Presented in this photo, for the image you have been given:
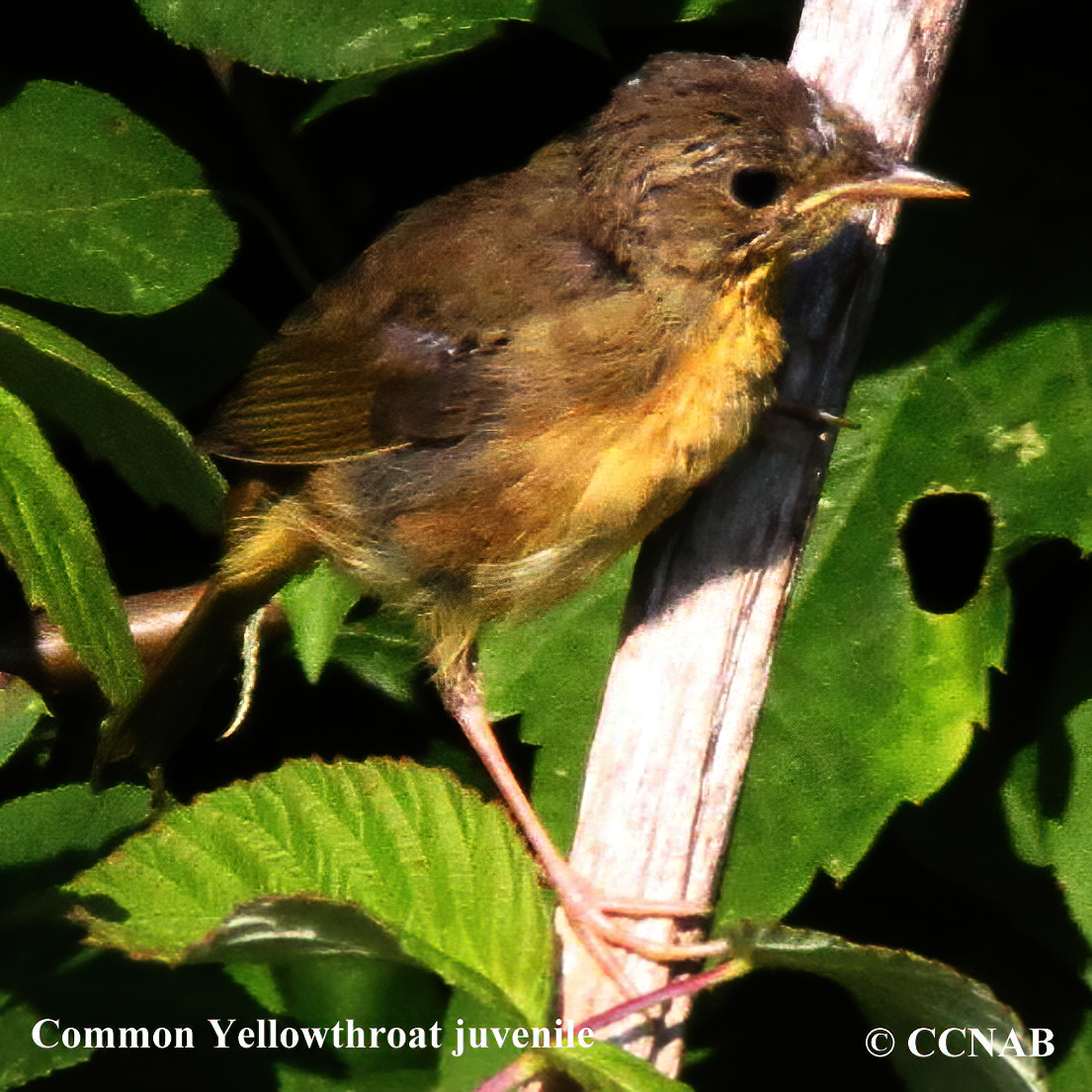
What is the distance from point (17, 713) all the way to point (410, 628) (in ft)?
2.55

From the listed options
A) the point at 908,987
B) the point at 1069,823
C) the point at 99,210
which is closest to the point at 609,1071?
the point at 908,987

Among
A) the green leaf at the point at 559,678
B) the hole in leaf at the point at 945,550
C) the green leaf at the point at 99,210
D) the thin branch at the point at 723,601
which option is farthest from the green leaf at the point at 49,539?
the hole in leaf at the point at 945,550

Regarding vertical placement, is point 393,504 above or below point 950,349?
below

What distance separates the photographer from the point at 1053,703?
104 inches

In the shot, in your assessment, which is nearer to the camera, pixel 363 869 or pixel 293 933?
pixel 293 933

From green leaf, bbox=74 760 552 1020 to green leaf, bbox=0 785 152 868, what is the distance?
530mm

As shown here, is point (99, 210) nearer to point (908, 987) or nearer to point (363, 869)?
point (363, 869)

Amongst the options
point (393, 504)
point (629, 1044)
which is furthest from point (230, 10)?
point (629, 1044)

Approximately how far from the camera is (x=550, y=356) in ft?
8.55

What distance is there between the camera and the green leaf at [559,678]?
2.70 m

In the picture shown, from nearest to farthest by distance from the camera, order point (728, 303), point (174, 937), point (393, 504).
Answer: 1. point (174, 937)
2. point (728, 303)
3. point (393, 504)

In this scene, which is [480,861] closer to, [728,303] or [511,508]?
[511,508]

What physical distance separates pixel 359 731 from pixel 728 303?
116cm

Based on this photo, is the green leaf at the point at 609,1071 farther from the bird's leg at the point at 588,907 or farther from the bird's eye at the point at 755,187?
the bird's eye at the point at 755,187
